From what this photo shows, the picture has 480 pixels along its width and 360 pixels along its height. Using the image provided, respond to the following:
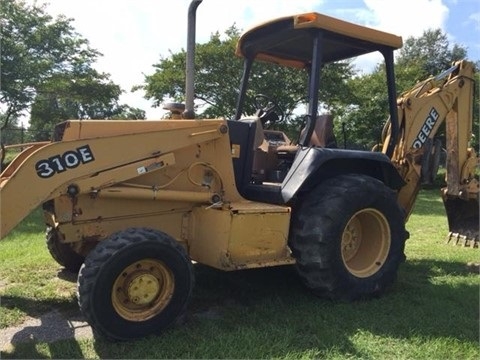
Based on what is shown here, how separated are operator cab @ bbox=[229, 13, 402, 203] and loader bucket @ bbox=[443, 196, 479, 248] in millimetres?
1620

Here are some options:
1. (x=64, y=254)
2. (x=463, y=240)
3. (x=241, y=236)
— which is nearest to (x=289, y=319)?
(x=241, y=236)

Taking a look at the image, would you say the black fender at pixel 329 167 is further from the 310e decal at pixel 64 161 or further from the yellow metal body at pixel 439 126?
the 310e decal at pixel 64 161

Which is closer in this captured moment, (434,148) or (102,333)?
(102,333)

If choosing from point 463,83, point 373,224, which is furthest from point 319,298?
point 463,83

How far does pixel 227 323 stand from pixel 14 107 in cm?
1750

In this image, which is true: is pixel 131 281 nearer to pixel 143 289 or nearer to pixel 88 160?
pixel 143 289

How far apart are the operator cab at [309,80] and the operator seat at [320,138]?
0.14 ft

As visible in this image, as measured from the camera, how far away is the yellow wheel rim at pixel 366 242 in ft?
16.6

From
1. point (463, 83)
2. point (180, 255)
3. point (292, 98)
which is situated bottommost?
point (180, 255)

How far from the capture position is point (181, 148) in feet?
14.7

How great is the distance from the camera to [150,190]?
433cm

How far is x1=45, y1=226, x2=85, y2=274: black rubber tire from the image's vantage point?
5477 mm

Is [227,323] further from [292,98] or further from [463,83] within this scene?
[292,98]


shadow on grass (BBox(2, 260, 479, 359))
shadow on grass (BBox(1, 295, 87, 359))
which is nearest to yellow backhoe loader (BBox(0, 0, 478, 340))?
shadow on grass (BBox(2, 260, 479, 359))
